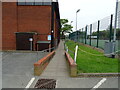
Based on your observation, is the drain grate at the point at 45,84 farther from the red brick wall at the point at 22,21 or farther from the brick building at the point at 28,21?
the red brick wall at the point at 22,21

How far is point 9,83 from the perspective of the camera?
15.8ft

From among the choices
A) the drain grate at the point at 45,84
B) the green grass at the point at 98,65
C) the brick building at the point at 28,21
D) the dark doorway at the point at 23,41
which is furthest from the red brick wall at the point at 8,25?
the drain grate at the point at 45,84

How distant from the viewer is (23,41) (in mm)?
17406

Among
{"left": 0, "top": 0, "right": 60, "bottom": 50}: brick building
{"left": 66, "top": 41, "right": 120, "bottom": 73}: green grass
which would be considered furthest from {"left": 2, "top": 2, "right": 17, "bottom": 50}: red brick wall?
{"left": 66, "top": 41, "right": 120, "bottom": 73}: green grass

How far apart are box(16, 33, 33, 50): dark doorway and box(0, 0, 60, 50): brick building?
3.49ft

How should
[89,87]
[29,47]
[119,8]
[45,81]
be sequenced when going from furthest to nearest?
[29,47] < [119,8] < [45,81] < [89,87]

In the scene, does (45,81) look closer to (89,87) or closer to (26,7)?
(89,87)

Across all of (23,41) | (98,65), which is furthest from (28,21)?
(98,65)

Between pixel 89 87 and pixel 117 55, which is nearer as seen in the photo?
pixel 89 87

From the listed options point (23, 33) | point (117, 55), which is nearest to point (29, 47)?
point (23, 33)

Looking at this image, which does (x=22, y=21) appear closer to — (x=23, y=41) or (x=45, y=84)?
(x=23, y=41)

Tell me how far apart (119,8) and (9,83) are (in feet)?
31.2

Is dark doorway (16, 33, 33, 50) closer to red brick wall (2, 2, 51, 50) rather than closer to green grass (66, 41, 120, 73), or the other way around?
red brick wall (2, 2, 51, 50)

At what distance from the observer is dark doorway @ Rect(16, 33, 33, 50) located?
681 inches
